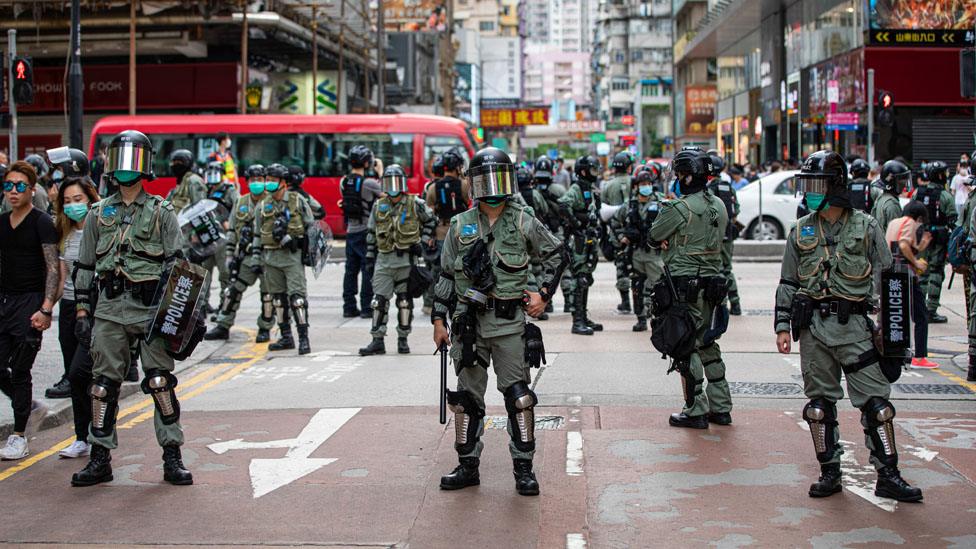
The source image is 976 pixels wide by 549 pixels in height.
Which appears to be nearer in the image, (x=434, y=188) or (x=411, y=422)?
(x=411, y=422)

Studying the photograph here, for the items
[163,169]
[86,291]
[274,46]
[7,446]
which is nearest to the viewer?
[86,291]

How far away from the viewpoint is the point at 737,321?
14.1m

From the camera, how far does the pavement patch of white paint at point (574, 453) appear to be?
705 centimetres

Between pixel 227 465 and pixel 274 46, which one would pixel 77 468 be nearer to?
pixel 227 465

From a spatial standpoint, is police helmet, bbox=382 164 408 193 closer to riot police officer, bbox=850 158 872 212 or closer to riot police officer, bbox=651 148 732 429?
riot police officer, bbox=651 148 732 429

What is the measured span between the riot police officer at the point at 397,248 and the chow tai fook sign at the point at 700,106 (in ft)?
203

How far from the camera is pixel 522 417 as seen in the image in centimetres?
651

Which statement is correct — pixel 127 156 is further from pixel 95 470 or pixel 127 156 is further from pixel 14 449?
pixel 14 449

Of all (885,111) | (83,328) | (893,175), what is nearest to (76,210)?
(83,328)

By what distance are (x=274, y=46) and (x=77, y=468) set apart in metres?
32.9

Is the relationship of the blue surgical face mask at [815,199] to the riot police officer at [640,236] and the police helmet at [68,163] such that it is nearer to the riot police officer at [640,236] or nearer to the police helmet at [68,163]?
the police helmet at [68,163]

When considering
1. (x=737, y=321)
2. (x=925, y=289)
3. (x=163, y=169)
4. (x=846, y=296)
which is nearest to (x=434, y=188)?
(x=737, y=321)

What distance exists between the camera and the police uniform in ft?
39.7

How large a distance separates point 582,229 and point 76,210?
6.61 meters
